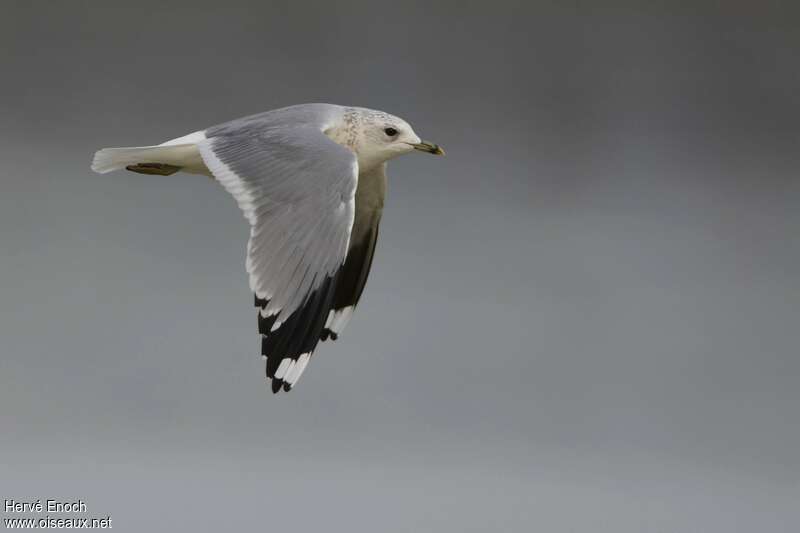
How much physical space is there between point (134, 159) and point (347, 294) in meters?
0.40

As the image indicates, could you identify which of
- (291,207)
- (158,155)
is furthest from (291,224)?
(158,155)

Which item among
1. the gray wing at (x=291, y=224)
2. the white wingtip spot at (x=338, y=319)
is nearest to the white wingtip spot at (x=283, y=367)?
the gray wing at (x=291, y=224)

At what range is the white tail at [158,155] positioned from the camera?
5.89 ft

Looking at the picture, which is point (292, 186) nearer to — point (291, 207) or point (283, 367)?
point (291, 207)

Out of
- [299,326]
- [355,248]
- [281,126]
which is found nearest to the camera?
[299,326]

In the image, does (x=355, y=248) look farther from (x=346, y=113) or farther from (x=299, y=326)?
Result: (x=299, y=326)

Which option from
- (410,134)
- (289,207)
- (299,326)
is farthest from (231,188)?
(410,134)

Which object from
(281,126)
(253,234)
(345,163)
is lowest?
(253,234)

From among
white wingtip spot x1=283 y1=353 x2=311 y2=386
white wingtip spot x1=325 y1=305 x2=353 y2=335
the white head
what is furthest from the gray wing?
white wingtip spot x1=325 y1=305 x2=353 y2=335

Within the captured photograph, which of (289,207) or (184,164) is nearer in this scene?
(289,207)

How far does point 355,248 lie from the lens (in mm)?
2033

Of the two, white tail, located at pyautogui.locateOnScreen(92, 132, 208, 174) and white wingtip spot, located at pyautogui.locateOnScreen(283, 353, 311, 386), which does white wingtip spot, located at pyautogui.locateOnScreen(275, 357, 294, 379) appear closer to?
white wingtip spot, located at pyautogui.locateOnScreen(283, 353, 311, 386)

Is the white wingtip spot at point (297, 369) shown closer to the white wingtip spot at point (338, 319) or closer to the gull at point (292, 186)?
the gull at point (292, 186)

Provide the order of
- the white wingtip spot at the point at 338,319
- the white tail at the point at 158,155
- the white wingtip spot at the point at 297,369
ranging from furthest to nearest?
the white wingtip spot at the point at 338,319
the white tail at the point at 158,155
the white wingtip spot at the point at 297,369
